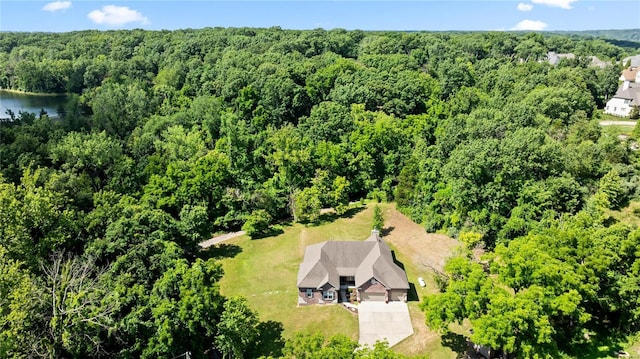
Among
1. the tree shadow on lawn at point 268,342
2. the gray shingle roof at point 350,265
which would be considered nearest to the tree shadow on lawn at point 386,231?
the gray shingle roof at point 350,265

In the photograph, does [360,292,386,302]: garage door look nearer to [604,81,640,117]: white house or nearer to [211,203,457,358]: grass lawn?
[211,203,457,358]: grass lawn

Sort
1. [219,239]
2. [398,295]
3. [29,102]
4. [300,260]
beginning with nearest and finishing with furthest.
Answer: [398,295] → [300,260] → [219,239] → [29,102]

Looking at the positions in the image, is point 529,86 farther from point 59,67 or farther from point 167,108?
point 59,67

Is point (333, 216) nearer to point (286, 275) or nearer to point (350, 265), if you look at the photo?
point (286, 275)

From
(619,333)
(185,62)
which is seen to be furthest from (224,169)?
(185,62)

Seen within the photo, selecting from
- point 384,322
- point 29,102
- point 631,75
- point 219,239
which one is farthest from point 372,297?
point 29,102
